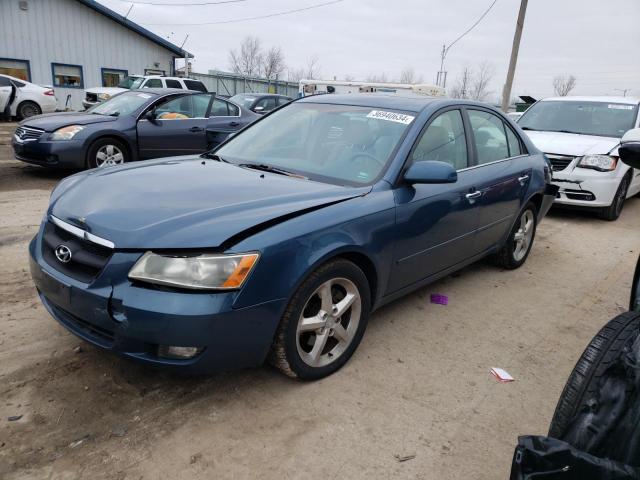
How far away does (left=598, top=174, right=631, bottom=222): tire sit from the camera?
7387mm

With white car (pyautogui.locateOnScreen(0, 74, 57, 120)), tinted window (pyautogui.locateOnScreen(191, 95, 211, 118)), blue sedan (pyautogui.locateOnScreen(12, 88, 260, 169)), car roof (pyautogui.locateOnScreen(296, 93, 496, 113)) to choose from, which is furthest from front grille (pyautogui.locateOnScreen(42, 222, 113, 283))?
white car (pyautogui.locateOnScreen(0, 74, 57, 120))

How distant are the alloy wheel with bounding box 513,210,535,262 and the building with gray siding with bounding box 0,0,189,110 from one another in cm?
2263

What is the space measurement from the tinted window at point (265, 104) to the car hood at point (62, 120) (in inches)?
288

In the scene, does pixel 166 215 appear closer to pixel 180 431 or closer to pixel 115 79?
pixel 180 431

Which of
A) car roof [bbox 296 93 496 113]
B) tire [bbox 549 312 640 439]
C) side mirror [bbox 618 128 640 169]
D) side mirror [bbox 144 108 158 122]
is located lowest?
tire [bbox 549 312 640 439]

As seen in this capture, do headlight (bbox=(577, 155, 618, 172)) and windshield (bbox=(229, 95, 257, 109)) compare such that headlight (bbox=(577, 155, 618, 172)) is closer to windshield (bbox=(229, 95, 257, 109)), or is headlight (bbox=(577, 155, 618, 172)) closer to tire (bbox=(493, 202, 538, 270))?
tire (bbox=(493, 202, 538, 270))

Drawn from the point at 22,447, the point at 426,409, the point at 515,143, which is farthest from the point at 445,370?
the point at 515,143

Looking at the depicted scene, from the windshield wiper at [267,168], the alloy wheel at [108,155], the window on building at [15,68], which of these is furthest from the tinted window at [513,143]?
the window on building at [15,68]

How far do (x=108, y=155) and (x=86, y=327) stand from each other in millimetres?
6044

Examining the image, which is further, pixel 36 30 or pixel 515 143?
pixel 36 30

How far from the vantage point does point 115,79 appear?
23828 mm

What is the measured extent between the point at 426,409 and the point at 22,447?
77.4 inches

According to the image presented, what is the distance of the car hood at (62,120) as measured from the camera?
7.55m

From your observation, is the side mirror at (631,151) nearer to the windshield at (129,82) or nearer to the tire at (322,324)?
the tire at (322,324)
